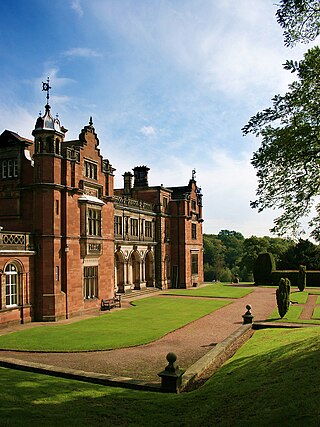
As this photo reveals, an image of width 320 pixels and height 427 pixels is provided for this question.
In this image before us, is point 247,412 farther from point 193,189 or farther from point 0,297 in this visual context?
point 193,189

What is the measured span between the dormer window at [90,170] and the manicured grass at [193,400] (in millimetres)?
17296

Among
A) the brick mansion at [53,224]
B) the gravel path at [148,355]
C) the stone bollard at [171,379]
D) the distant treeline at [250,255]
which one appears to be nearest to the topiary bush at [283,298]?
the distant treeline at [250,255]

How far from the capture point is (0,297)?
70.0ft

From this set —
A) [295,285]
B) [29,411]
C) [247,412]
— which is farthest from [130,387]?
[295,285]

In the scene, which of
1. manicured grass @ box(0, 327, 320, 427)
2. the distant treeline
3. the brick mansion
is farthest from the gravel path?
the brick mansion

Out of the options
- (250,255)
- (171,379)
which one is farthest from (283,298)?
(250,255)

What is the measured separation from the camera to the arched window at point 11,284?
2227cm

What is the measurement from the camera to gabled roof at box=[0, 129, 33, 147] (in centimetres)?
2558

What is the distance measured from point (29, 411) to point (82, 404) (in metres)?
1.22

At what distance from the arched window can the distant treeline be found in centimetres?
1452

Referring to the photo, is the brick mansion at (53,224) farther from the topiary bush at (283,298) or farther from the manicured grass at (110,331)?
the topiary bush at (283,298)

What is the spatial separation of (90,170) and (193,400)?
68.7ft

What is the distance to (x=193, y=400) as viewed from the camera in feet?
32.9

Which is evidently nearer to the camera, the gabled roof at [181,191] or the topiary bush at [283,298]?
the topiary bush at [283,298]
